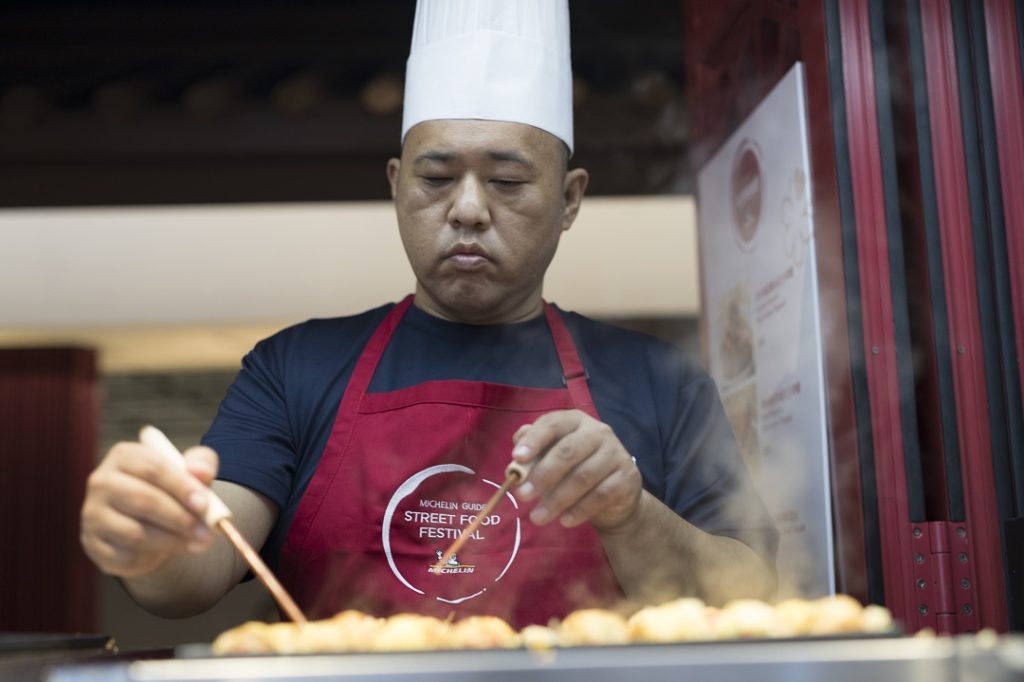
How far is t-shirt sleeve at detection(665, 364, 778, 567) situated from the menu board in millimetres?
146

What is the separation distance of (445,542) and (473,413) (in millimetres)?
229

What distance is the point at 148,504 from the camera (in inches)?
46.8

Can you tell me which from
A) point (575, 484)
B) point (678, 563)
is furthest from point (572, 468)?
point (678, 563)

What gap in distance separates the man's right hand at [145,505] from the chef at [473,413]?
0.85 feet

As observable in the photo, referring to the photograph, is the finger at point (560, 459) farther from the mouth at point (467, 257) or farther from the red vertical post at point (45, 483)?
the red vertical post at point (45, 483)

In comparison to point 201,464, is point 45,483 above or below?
above

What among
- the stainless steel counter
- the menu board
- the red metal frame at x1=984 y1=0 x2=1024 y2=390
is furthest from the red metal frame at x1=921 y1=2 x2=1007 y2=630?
the stainless steel counter

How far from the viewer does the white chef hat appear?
1.90 meters

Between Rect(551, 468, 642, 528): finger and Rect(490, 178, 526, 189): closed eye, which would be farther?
Rect(490, 178, 526, 189): closed eye

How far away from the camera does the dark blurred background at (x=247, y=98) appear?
Answer: 3.95 m

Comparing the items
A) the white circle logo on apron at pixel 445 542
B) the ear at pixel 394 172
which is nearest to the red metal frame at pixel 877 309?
the white circle logo on apron at pixel 445 542

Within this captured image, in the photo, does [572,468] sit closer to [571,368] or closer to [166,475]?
[166,475]

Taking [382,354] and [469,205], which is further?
[382,354]

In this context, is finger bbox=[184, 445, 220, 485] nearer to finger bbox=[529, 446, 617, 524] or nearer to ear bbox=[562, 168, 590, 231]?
finger bbox=[529, 446, 617, 524]
